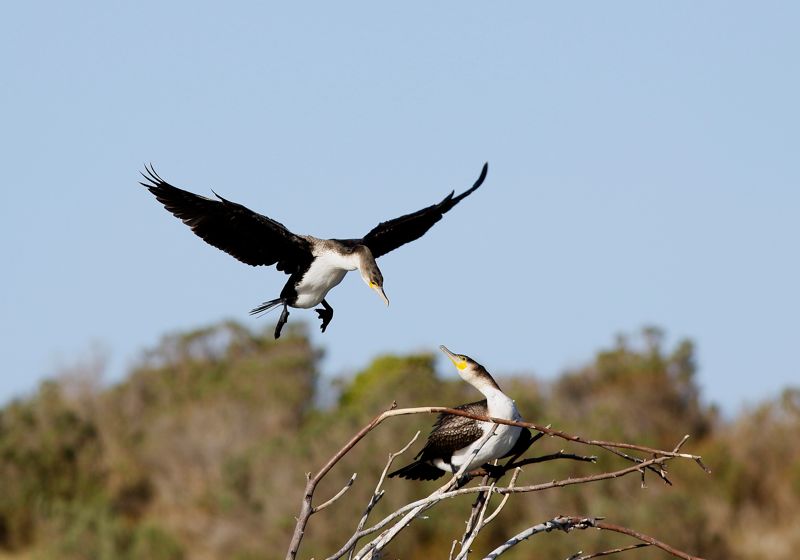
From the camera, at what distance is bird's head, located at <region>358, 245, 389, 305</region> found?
624 cm

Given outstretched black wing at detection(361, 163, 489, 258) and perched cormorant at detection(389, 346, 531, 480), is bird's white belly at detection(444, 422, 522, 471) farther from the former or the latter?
outstretched black wing at detection(361, 163, 489, 258)

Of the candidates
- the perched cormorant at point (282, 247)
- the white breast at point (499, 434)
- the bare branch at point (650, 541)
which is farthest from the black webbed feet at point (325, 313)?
the bare branch at point (650, 541)

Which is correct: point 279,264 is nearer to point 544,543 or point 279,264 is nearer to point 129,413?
point 544,543

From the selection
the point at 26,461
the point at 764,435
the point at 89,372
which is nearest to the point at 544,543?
the point at 764,435

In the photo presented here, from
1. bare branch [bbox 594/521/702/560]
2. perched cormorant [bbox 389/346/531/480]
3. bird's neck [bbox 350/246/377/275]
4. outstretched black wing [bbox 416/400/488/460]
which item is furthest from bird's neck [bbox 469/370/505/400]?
bare branch [bbox 594/521/702/560]

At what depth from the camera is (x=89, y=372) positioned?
38438 millimetres

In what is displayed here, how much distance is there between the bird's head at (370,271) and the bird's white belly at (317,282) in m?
0.11

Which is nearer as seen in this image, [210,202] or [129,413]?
[210,202]

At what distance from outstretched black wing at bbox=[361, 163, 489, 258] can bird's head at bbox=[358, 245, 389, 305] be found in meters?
0.37

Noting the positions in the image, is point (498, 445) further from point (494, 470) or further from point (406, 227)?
point (406, 227)

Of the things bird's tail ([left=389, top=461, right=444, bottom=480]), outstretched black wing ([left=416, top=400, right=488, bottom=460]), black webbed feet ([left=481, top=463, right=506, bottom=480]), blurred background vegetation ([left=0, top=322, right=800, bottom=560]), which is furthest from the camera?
blurred background vegetation ([left=0, top=322, right=800, bottom=560])

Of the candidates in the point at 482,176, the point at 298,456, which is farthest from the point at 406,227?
the point at 298,456

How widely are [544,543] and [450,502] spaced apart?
5.38 feet

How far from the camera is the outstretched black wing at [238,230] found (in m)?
6.27
